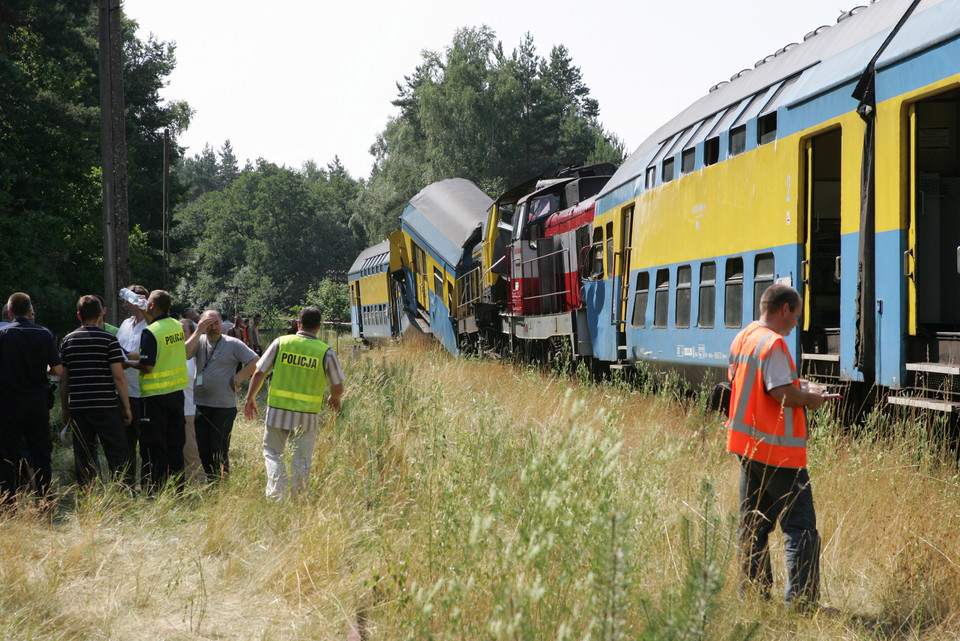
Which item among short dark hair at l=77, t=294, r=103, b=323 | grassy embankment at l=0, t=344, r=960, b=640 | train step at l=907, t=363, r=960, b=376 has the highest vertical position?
short dark hair at l=77, t=294, r=103, b=323

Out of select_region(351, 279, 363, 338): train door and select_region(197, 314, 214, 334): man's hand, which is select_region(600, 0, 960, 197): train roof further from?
select_region(351, 279, 363, 338): train door

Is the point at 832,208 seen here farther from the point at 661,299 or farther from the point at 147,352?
the point at 147,352

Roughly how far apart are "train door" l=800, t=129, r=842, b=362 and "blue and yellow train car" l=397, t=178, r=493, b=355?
11.9 m

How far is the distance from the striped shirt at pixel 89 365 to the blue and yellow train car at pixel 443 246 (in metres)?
13.1

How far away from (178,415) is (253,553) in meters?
2.78

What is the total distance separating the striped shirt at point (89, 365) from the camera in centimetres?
763

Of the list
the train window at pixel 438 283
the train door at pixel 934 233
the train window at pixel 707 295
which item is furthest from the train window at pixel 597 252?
the train window at pixel 438 283

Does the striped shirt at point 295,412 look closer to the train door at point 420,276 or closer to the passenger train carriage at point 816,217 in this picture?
the passenger train carriage at point 816,217

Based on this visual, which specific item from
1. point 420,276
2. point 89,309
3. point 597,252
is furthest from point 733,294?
point 420,276

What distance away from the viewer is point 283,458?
6.62 metres

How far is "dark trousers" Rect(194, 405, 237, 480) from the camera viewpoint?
27.8ft

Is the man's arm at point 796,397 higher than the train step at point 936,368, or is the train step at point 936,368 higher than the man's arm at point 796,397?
the train step at point 936,368

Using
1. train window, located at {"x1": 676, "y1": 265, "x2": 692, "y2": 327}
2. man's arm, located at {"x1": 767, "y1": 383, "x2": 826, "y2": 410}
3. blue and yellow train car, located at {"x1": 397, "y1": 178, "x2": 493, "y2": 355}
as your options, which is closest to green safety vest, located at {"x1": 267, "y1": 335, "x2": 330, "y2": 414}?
man's arm, located at {"x1": 767, "y1": 383, "x2": 826, "y2": 410}

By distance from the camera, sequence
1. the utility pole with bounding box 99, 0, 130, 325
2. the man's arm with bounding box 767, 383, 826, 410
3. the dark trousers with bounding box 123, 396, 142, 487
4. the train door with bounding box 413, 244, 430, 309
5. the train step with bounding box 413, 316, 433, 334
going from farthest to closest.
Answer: the train step with bounding box 413, 316, 433, 334 < the train door with bounding box 413, 244, 430, 309 < the utility pole with bounding box 99, 0, 130, 325 < the dark trousers with bounding box 123, 396, 142, 487 < the man's arm with bounding box 767, 383, 826, 410
